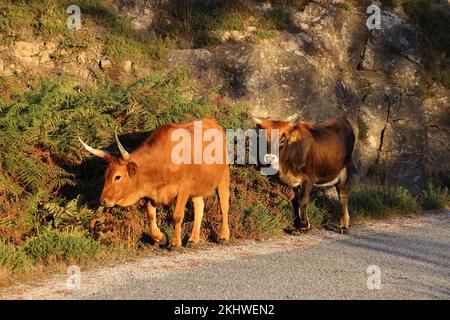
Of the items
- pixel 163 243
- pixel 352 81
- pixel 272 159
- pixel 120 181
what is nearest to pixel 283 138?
pixel 272 159

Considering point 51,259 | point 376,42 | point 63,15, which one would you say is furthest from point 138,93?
point 376,42

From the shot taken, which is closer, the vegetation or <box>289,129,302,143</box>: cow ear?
the vegetation

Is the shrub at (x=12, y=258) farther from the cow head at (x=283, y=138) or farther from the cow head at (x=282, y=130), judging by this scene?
the cow head at (x=282, y=130)

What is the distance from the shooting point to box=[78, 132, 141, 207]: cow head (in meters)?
9.18

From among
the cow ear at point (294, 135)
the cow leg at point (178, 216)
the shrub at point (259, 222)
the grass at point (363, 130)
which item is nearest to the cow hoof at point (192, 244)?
the cow leg at point (178, 216)

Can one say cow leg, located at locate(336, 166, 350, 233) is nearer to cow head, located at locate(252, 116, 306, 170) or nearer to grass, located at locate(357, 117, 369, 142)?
cow head, located at locate(252, 116, 306, 170)

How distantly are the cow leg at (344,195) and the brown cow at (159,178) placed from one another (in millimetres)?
3136

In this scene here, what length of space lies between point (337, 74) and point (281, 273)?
1220cm

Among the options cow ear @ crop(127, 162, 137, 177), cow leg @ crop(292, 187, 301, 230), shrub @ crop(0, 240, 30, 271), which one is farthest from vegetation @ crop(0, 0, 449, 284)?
cow ear @ crop(127, 162, 137, 177)

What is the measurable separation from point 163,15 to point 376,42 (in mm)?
6437

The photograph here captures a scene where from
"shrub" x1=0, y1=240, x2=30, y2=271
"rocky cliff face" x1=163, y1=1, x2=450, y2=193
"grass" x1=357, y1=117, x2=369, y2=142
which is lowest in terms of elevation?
"shrub" x1=0, y1=240, x2=30, y2=271

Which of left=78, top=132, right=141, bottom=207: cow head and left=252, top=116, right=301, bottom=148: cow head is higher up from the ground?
left=252, top=116, right=301, bottom=148: cow head

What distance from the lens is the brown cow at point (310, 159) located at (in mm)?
12102

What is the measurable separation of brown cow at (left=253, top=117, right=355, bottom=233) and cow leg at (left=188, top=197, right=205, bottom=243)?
6.62 ft
